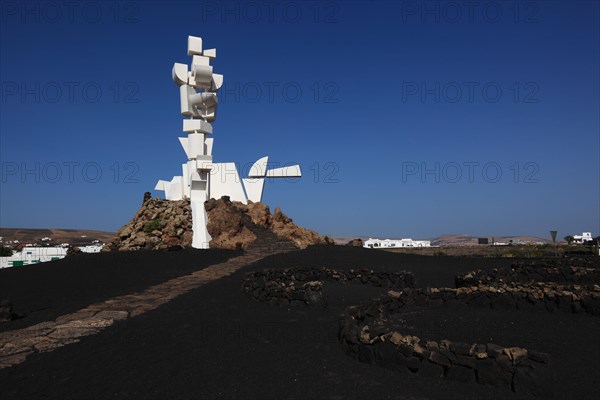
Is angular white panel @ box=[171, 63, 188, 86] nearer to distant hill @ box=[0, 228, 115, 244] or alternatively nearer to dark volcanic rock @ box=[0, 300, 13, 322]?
dark volcanic rock @ box=[0, 300, 13, 322]

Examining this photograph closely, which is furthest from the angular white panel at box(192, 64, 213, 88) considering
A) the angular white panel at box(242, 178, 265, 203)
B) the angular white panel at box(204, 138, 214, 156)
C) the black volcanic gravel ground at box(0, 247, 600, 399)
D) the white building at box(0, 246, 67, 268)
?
the black volcanic gravel ground at box(0, 247, 600, 399)

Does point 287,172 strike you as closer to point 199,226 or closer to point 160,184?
point 199,226

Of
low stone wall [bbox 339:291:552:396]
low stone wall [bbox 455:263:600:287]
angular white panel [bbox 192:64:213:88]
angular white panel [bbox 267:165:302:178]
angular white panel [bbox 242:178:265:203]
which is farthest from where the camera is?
angular white panel [bbox 242:178:265:203]

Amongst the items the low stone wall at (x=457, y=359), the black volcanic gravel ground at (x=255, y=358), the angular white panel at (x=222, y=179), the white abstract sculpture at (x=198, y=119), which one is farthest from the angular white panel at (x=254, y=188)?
the low stone wall at (x=457, y=359)

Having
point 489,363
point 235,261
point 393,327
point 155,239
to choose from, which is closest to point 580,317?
point 393,327

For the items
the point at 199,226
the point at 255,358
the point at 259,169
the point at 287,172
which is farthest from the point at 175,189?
the point at 255,358

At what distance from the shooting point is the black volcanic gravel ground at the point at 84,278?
32.4 feet

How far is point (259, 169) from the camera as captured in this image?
26609 millimetres

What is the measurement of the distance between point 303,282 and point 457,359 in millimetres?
7801

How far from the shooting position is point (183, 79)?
24016mm

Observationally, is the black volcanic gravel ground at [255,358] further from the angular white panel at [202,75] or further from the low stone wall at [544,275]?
the angular white panel at [202,75]

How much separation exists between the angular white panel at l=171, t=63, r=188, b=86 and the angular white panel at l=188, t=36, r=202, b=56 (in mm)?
877

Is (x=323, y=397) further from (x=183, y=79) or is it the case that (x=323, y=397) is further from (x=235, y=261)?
(x=183, y=79)

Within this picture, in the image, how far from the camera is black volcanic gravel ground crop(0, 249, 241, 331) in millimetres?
9875
